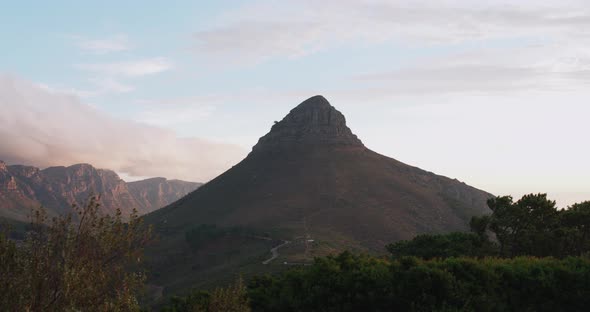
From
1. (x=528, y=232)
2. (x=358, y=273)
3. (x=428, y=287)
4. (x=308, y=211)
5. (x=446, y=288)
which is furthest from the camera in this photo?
(x=308, y=211)

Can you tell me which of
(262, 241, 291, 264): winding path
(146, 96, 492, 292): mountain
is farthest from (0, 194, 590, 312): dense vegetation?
(146, 96, 492, 292): mountain

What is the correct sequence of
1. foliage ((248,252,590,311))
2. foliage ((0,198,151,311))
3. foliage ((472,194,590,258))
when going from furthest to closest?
foliage ((472,194,590,258)) < foliage ((248,252,590,311)) < foliage ((0,198,151,311))

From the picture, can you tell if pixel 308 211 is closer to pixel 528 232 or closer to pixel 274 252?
pixel 274 252

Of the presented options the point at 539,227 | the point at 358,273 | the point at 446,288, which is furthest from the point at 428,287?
the point at 539,227

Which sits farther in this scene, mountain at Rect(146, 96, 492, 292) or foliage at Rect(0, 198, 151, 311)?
mountain at Rect(146, 96, 492, 292)

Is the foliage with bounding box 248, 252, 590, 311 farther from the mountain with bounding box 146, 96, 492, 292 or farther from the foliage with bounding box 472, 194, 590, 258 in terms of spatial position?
the mountain with bounding box 146, 96, 492, 292

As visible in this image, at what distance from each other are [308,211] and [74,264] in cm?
13844

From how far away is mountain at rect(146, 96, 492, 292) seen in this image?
120375mm

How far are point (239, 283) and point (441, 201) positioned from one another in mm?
156670

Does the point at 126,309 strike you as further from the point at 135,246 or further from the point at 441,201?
the point at 441,201

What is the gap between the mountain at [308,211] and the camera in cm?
12038

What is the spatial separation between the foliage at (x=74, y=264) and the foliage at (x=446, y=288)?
20.6 m

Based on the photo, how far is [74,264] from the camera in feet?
47.2

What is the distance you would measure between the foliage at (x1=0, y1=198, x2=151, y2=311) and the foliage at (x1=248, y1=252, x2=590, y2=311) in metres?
20.6
